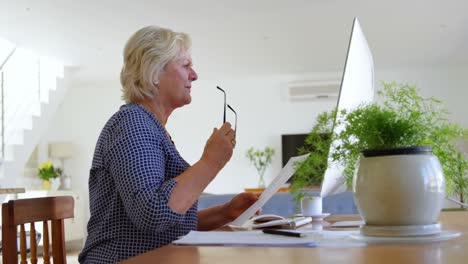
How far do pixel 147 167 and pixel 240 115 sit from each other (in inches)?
313

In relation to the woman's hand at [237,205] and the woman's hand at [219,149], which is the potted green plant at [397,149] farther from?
the woman's hand at [237,205]

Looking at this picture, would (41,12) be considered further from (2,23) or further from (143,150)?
(143,150)

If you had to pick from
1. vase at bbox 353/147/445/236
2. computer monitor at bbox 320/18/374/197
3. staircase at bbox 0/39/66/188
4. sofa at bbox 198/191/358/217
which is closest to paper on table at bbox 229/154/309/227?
computer monitor at bbox 320/18/374/197

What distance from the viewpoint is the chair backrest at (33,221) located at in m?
1.17

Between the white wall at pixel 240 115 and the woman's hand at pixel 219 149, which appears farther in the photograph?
the white wall at pixel 240 115

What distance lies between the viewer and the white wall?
29.0 ft

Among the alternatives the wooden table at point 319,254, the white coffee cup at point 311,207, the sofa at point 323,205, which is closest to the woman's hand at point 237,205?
the white coffee cup at point 311,207

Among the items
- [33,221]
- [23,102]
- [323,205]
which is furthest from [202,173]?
[23,102]

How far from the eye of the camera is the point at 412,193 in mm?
915

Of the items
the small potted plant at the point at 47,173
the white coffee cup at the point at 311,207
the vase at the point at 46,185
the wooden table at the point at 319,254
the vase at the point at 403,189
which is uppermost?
the vase at the point at 403,189

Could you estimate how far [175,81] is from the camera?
1618 millimetres

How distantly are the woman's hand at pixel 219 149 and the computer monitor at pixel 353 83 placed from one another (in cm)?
23

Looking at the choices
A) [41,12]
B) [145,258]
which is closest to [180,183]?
[145,258]

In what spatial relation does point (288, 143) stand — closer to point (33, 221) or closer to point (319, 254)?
point (33, 221)
